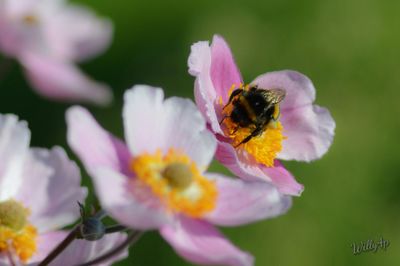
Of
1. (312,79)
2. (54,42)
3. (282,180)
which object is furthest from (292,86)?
(312,79)

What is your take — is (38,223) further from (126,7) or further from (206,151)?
(126,7)

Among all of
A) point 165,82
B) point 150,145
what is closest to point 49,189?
point 150,145

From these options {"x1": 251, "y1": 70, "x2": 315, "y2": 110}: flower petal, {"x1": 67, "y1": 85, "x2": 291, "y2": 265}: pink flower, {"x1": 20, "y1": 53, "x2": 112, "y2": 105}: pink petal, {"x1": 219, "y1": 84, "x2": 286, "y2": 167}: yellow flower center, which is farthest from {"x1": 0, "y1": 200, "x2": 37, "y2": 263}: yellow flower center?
{"x1": 20, "y1": 53, "x2": 112, "y2": 105}: pink petal

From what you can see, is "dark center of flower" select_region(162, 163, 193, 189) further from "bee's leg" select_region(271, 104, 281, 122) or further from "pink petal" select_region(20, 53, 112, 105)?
"pink petal" select_region(20, 53, 112, 105)

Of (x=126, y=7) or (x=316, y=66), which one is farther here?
(x=126, y=7)

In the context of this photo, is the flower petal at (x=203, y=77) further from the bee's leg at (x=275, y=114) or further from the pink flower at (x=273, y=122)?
the bee's leg at (x=275, y=114)

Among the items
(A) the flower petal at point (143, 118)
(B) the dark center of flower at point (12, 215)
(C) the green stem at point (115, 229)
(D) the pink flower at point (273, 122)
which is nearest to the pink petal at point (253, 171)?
(D) the pink flower at point (273, 122)
